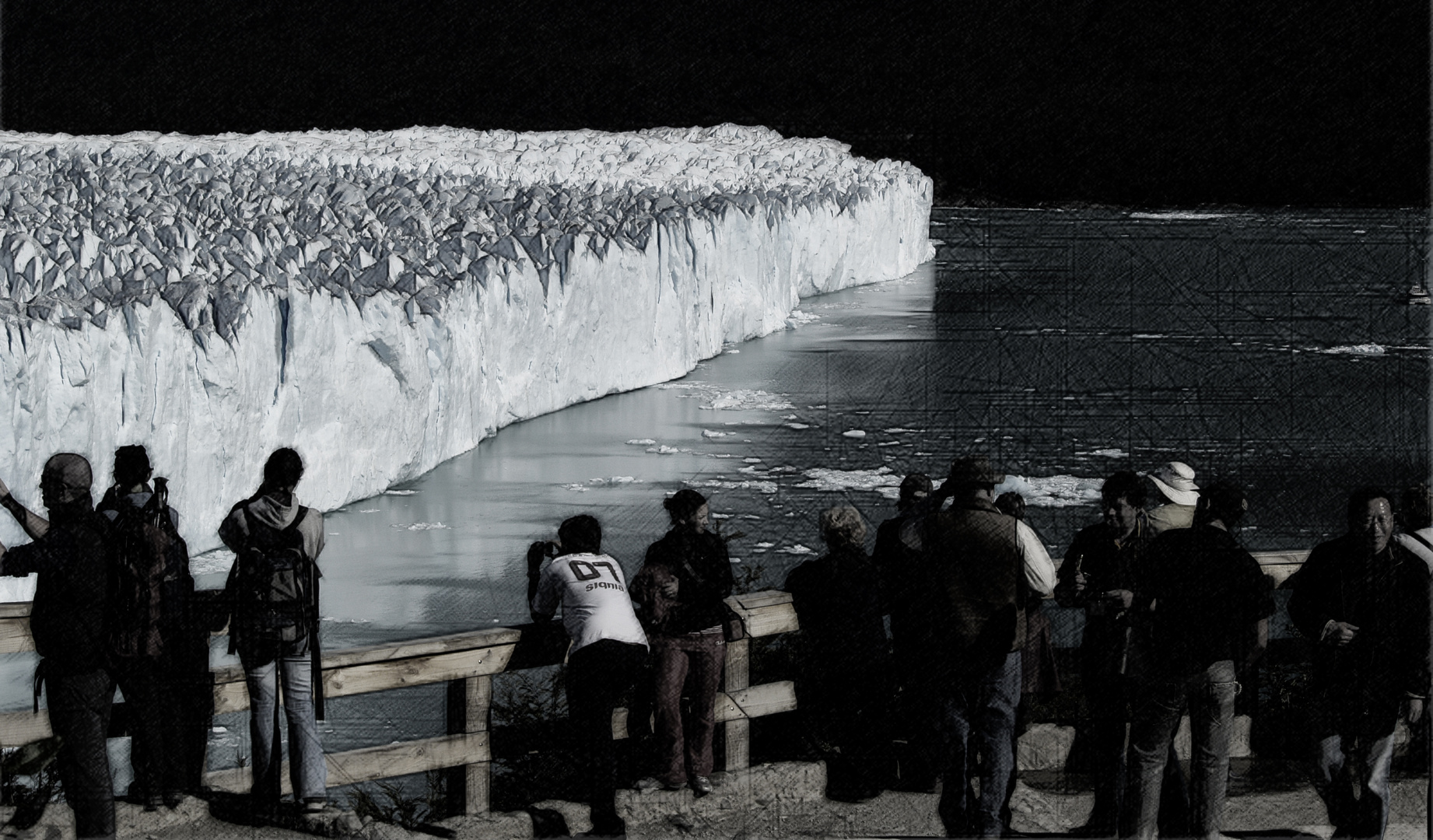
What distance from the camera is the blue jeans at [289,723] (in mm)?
3789

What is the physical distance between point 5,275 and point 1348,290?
653 inches

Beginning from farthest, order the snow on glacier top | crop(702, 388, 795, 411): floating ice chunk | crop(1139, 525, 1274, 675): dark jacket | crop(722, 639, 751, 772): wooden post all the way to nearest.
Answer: crop(702, 388, 795, 411): floating ice chunk < the snow on glacier top < crop(722, 639, 751, 772): wooden post < crop(1139, 525, 1274, 675): dark jacket

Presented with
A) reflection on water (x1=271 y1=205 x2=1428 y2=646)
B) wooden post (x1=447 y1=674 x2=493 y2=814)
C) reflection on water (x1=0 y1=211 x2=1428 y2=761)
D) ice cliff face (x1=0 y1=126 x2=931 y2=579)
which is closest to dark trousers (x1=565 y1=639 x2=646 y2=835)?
wooden post (x1=447 y1=674 x2=493 y2=814)

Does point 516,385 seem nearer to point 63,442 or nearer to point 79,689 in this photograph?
point 63,442

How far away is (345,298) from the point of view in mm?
9453

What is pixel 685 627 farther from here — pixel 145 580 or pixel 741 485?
pixel 741 485

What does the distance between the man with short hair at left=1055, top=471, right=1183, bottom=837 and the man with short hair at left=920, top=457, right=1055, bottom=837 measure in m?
0.14

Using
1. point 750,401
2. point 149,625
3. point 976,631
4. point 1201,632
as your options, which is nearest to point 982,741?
point 976,631

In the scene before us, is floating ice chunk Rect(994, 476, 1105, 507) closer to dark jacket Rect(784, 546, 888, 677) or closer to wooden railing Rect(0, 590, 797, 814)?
dark jacket Rect(784, 546, 888, 677)

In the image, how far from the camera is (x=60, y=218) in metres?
12.7

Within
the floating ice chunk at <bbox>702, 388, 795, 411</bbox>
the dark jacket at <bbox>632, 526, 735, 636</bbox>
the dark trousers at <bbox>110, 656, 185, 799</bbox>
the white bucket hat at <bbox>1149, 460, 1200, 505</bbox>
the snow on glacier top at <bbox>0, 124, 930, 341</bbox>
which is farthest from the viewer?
the floating ice chunk at <bbox>702, 388, 795, 411</bbox>

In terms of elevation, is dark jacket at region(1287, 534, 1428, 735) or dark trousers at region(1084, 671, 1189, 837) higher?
dark jacket at region(1287, 534, 1428, 735)

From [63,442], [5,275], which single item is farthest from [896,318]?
[63,442]

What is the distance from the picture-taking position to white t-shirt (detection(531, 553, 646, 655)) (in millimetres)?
3826
